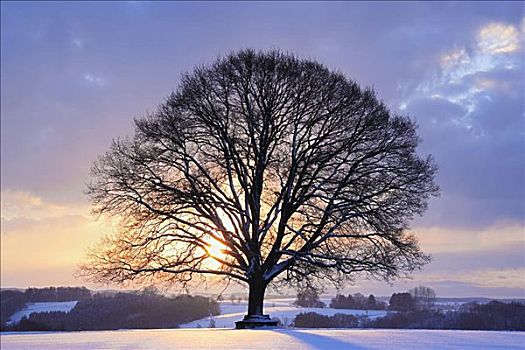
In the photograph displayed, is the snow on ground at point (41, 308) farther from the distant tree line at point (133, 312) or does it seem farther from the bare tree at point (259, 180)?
the bare tree at point (259, 180)

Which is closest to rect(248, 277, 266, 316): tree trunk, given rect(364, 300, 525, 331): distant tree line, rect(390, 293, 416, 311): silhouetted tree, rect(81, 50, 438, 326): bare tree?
rect(81, 50, 438, 326): bare tree

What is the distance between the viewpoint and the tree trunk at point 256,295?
23.2 metres

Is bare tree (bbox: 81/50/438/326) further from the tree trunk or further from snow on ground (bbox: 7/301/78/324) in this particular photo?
snow on ground (bbox: 7/301/78/324)

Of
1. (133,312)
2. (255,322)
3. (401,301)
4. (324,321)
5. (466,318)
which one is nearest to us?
(255,322)

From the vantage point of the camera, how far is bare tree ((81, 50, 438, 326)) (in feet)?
76.2

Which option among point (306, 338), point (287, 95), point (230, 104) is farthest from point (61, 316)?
point (306, 338)

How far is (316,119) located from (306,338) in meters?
10.9

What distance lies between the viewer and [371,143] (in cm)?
2359

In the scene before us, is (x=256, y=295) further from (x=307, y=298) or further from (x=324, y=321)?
(x=324, y=321)

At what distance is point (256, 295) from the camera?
23234 mm

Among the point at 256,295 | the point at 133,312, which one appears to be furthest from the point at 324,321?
the point at 133,312

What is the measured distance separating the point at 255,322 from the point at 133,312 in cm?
769

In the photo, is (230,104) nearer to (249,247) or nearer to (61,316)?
(249,247)

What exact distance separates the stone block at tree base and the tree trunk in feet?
1.64
